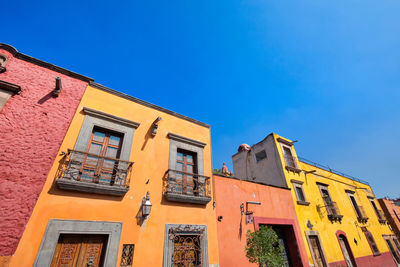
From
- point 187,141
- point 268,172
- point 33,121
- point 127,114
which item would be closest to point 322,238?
point 268,172

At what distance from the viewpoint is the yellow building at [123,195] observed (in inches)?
192

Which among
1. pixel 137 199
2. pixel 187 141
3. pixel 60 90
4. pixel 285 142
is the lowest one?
pixel 137 199

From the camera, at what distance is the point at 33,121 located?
5.54 metres

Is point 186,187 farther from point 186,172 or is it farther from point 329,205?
point 329,205

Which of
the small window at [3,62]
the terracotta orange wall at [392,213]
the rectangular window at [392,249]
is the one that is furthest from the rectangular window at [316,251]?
the terracotta orange wall at [392,213]

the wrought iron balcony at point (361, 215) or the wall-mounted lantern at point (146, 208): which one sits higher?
the wrought iron balcony at point (361, 215)

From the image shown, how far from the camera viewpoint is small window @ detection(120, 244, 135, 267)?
17.1 ft

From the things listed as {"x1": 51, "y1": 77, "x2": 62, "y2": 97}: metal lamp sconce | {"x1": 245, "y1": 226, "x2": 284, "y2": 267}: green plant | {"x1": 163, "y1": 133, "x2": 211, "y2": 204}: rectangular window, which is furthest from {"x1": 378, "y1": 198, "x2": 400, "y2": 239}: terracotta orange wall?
{"x1": 51, "y1": 77, "x2": 62, "y2": 97}: metal lamp sconce

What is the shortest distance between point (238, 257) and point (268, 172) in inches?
294

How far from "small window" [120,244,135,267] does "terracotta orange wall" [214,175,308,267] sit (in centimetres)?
333

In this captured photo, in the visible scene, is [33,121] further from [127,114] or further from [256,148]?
[256,148]

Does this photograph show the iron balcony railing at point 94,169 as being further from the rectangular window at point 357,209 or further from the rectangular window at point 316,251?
the rectangular window at point 357,209

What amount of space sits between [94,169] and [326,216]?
1463 centimetres

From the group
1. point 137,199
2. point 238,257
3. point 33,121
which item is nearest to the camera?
point 33,121
